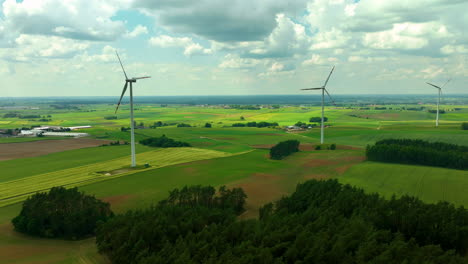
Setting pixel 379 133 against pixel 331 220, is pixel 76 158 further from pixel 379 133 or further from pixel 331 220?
pixel 379 133

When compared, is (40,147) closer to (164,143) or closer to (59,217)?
(164,143)

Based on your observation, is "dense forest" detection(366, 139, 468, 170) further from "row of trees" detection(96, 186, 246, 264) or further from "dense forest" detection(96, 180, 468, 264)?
"row of trees" detection(96, 186, 246, 264)

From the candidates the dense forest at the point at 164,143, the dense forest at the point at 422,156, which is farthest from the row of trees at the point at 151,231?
the dense forest at the point at 164,143

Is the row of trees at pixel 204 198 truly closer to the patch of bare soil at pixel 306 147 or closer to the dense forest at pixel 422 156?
the dense forest at pixel 422 156

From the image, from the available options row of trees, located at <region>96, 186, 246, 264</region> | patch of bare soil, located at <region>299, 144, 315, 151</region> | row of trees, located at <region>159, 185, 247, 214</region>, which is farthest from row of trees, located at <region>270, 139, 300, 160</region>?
row of trees, located at <region>96, 186, 246, 264</region>

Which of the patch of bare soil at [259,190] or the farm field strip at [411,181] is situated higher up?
the farm field strip at [411,181]

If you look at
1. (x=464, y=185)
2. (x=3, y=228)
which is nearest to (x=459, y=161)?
(x=464, y=185)
